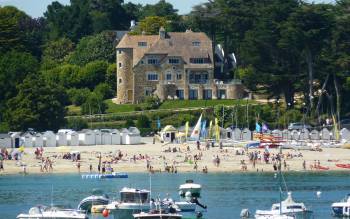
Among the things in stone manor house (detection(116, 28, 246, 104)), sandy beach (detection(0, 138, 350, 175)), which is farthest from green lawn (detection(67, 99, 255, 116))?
sandy beach (detection(0, 138, 350, 175))

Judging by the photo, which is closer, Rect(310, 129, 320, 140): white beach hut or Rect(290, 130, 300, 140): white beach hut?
Rect(290, 130, 300, 140): white beach hut

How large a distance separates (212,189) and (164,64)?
5047 cm

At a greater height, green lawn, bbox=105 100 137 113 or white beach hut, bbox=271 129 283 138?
green lawn, bbox=105 100 137 113

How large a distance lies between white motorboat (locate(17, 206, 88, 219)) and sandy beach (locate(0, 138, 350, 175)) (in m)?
33.6

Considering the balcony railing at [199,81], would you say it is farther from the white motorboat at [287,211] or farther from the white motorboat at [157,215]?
the white motorboat at [157,215]

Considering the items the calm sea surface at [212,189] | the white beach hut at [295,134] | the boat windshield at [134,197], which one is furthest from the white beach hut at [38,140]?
the boat windshield at [134,197]

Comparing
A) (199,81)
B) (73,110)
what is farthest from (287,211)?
(199,81)

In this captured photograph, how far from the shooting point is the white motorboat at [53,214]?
275 ft

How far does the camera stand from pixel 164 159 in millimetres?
123938

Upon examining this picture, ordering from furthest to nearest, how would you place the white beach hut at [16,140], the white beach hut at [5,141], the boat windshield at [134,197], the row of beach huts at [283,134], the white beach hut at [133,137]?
the row of beach huts at [283,134] < the white beach hut at [133,137] < the white beach hut at [5,141] < the white beach hut at [16,140] < the boat windshield at [134,197]

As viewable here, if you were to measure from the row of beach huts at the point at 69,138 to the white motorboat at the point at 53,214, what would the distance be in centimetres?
4824

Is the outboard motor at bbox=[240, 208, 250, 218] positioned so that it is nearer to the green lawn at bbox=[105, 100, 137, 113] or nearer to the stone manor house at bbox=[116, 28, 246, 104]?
the green lawn at bbox=[105, 100, 137, 113]

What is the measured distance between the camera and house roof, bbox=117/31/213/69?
520 ft

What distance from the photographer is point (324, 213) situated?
93000 mm
